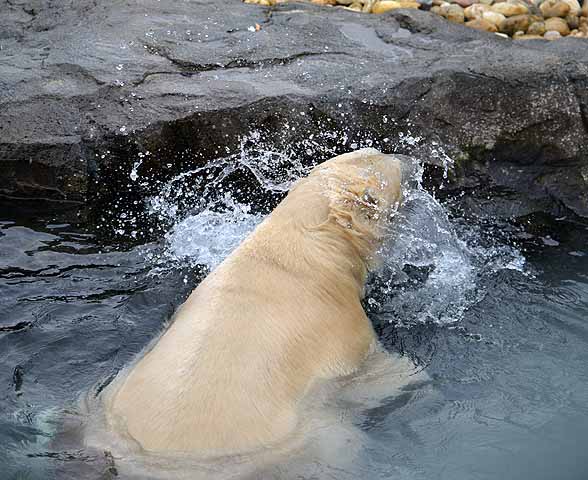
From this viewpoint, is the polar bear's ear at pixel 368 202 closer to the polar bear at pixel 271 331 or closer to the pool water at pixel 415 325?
the polar bear at pixel 271 331

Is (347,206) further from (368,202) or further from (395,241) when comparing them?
(395,241)

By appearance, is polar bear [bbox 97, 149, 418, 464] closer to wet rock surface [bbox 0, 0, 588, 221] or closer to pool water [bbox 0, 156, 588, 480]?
pool water [bbox 0, 156, 588, 480]

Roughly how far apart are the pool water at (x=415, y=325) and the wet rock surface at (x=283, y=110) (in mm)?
402

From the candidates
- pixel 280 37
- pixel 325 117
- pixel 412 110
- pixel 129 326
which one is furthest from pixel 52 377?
pixel 280 37

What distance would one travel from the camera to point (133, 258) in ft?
17.9

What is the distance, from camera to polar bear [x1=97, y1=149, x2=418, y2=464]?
349cm

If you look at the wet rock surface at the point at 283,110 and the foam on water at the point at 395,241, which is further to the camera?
the wet rock surface at the point at 283,110

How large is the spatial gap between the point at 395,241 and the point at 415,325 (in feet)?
1.70

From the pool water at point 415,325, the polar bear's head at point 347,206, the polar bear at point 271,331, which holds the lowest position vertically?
the pool water at point 415,325

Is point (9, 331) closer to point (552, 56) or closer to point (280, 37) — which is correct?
point (280, 37)

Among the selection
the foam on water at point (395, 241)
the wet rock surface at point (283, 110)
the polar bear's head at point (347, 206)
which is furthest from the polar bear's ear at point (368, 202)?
the wet rock surface at point (283, 110)

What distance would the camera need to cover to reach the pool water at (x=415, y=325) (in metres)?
3.91

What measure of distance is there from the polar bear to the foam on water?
291 mm

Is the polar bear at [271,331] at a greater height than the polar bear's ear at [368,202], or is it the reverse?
the polar bear's ear at [368,202]
